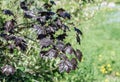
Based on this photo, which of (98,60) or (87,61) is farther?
(98,60)

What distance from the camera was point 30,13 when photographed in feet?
13.3

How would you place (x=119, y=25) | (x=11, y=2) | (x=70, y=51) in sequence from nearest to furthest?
(x=70, y=51), (x=11, y=2), (x=119, y=25)

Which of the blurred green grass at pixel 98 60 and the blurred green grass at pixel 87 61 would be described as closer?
the blurred green grass at pixel 87 61

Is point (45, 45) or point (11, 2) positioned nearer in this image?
point (45, 45)

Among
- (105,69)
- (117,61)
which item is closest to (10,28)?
(105,69)

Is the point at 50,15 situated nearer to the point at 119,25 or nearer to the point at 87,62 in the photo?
the point at 87,62

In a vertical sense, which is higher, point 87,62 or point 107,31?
point 87,62

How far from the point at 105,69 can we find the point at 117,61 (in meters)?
0.67

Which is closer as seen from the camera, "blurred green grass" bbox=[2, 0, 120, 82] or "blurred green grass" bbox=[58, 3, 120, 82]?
"blurred green grass" bbox=[2, 0, 120, 82]

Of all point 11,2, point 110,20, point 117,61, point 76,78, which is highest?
point 11,2

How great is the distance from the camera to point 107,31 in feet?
45.0

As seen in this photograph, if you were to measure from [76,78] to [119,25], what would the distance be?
9.32m

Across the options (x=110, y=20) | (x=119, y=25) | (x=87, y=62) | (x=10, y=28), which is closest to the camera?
(x=10, y=28)

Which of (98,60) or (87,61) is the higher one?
(87,61)
